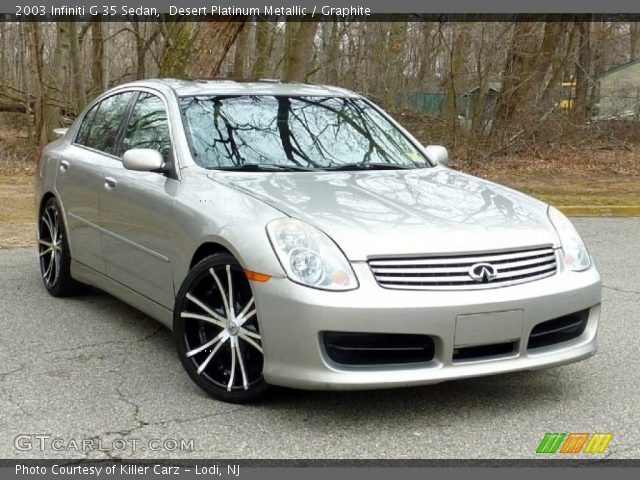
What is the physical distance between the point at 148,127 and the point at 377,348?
2.42 meters

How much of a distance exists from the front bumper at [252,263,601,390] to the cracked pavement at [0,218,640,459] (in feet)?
0.90

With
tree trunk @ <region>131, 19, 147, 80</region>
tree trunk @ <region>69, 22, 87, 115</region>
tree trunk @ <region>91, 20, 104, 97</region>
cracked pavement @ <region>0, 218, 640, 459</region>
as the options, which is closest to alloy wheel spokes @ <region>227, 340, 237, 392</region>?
cracked pavement @ <region>0, 218, 640, 459</region>

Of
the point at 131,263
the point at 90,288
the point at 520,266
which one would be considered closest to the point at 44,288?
the point at 90,288

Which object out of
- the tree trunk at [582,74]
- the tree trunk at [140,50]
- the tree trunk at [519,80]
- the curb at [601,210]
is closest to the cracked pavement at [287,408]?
the curb at [601,210]

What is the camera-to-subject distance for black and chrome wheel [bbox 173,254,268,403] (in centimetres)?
423

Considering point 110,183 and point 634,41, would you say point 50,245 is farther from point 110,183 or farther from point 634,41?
point 634,41

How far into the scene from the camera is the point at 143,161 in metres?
4.90

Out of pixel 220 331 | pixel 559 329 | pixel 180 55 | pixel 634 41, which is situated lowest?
pixel 220 331

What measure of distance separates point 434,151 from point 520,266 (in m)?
1.83

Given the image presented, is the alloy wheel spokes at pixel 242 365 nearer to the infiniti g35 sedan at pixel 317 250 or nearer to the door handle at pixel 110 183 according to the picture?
the infiniti g35 sedan at pixel 317 250

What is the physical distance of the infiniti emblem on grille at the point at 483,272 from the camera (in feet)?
13.1

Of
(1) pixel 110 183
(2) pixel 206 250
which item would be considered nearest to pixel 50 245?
(1) pixel 110 183

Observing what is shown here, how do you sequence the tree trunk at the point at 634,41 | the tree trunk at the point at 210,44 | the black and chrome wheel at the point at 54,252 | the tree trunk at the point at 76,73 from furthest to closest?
the tree trunk at the point at 634,41, the tree trunk at the point at 76,73, the tree trunk at the point at 210,44, the black and chrome wheel at the point at 54,252

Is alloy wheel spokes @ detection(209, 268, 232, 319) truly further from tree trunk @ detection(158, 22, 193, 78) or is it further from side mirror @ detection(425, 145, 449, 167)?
tree trunk @ detection(158, 22, 193, 78)
